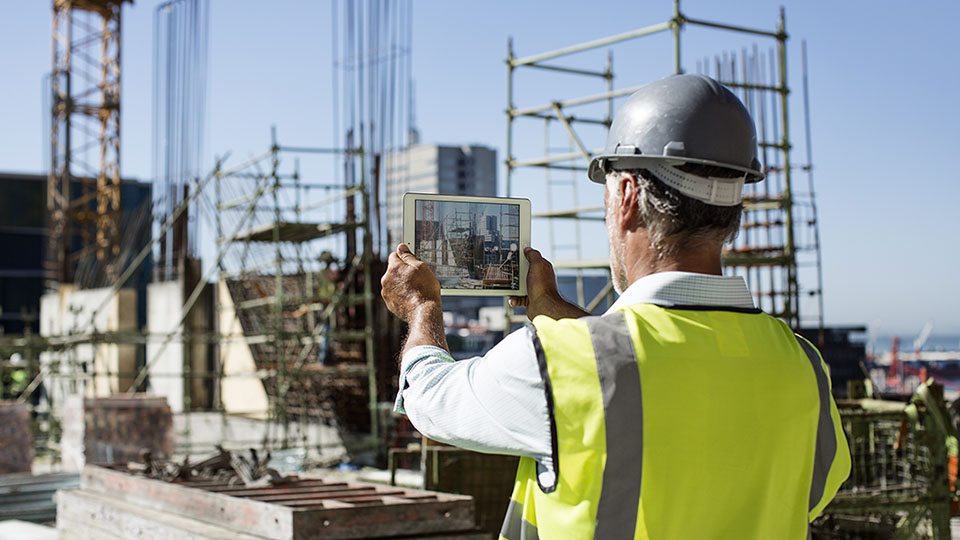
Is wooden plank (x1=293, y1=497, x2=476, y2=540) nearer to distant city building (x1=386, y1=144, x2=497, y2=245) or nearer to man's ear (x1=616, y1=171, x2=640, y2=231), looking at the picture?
man's ear (x1=616, y1=171, x2=640, y2=231)

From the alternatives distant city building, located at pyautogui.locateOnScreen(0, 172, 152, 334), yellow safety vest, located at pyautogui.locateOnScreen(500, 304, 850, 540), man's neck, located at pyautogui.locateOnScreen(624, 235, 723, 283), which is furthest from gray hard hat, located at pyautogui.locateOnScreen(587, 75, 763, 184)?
→ distant city building, located at pyautogui.locateOnScreen(0, 172, 152, 334)

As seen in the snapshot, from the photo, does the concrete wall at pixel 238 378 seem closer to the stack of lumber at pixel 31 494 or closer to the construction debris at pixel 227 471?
the stack of lumber at pixel 31 494

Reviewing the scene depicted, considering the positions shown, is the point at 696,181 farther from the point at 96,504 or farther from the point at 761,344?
the point at 96,504

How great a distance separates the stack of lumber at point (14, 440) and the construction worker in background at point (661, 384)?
1077cm

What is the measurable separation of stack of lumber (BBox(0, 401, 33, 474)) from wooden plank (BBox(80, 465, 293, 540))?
210 inches

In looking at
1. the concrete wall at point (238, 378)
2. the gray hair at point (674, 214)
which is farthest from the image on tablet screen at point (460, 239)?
the concrete wall at point (238, 378)

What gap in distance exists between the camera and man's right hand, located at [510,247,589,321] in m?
2.06

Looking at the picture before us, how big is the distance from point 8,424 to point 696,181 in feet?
36.9

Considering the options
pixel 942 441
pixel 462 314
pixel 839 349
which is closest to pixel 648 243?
pixel 942 441

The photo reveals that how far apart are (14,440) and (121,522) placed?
6404 mm

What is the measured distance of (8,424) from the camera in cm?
1132

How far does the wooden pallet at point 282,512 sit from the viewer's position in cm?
451

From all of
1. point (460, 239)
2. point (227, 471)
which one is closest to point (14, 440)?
point (227, 471)

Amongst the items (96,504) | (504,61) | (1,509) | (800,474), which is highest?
(504,61)
